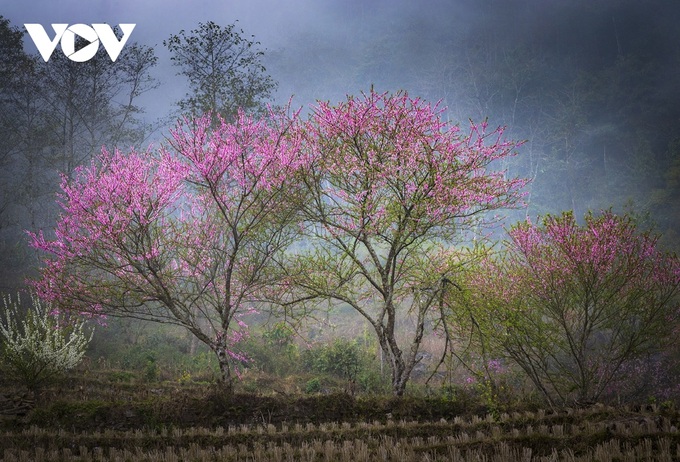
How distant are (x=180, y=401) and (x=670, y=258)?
36.6ft

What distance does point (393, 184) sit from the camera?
8.65 meters

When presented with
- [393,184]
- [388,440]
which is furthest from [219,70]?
[388,440]

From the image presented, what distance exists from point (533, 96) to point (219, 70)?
46.3 metres

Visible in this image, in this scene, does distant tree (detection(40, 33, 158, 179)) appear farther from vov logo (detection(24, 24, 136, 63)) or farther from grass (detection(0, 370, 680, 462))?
grass (detection(0, 370, 680, 462))

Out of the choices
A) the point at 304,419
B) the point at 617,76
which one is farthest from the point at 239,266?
the point at 617,76

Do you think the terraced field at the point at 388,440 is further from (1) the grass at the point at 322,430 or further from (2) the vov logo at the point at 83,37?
(2) the vov logo at the point at 83,37

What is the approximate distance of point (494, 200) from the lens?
8625 mm

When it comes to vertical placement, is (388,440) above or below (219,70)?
below

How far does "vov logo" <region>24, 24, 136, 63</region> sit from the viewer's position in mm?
20312

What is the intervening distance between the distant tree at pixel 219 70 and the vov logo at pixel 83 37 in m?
3.58

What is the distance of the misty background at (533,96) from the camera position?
28078mm

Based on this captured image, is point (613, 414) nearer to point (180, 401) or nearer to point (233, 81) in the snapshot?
point (180, 401)

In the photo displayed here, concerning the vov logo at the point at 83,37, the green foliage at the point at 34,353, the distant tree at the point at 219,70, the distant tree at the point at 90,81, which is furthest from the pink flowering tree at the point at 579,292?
the distant tree at the point at 90,81

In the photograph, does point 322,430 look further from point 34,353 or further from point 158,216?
point 34,353
